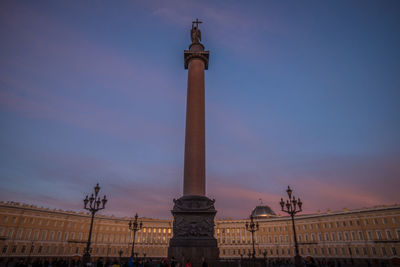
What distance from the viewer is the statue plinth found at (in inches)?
675

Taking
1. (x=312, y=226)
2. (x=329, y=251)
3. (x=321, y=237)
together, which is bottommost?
(x=329, y=251)

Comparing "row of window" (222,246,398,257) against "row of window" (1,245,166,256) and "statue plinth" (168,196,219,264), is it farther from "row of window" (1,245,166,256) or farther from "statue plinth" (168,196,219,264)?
"statue plinth" (168,196,219,264)

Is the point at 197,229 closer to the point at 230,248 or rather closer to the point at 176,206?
the point at 176,206

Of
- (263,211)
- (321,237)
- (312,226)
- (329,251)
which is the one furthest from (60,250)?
(329,251)

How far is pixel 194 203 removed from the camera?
1889 centimetres

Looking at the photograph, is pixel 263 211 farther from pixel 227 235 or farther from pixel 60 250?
pixel 60 250

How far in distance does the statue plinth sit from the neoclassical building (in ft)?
149

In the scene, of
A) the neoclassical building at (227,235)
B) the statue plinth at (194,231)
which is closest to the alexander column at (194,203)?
the statue plinth at (194,231)

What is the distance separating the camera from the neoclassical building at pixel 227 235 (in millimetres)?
62272

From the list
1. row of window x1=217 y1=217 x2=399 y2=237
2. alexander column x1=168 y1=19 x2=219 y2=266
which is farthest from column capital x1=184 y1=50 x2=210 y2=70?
row of window x1=217 y1=217 x2=399 y2=237

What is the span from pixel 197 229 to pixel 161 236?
82549 mm

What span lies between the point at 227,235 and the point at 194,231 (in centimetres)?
8245

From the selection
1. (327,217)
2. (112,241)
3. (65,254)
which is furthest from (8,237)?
(327,217)

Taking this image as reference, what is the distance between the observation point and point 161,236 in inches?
3679
